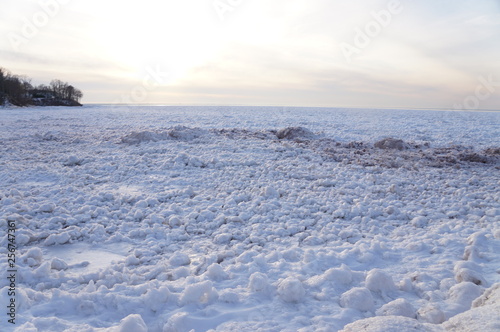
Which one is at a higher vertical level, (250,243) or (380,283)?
(380,283)

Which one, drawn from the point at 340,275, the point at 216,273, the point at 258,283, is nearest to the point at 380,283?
the point at 340,275

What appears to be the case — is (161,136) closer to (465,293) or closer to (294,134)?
(294,134)

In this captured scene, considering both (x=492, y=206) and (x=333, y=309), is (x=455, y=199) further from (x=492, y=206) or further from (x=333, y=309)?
(x=333, y=309)

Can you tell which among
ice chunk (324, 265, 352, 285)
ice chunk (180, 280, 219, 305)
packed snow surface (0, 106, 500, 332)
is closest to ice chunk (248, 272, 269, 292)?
packed snow surface (0, 106, 500, 332)

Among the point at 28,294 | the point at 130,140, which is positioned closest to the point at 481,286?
the point at 28,294

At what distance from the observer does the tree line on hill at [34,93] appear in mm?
52672

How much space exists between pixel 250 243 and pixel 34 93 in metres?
89.4

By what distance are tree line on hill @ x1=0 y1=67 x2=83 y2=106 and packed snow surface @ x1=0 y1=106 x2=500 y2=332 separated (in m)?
51.0

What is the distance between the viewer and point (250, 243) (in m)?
4.84

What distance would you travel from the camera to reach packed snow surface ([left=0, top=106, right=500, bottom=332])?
10.1 ft

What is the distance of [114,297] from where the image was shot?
3.33 metres

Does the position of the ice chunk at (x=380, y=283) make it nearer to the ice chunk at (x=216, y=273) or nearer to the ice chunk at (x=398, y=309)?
the ice chunk at (x=398, y=309)

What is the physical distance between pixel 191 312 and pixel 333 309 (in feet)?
4.48

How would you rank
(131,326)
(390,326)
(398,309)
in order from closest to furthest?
(390,326), (131,326), (398,309)
